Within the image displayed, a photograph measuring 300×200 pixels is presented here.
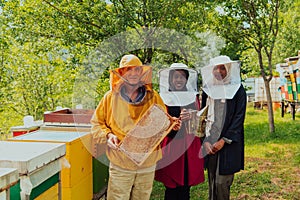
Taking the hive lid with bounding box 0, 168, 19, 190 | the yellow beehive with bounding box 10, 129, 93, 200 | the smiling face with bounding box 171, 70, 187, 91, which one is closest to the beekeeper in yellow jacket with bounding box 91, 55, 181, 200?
the yellow beehive with bounding box 10, 129, 93, 200

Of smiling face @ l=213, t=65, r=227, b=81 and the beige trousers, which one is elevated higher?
smiling face @ l=213, t=65, r=227, b=81

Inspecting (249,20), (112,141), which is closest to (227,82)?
(112,141)

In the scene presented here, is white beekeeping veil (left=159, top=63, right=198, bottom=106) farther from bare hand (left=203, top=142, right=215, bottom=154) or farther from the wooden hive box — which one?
the wooden hive box

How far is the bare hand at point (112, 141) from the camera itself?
6.90 feet

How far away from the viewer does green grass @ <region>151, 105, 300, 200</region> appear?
12.2 ft

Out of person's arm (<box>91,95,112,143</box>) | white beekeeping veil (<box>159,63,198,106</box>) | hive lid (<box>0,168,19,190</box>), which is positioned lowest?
hive lid (<box>0,168,19,190</box>)

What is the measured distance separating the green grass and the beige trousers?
130cm

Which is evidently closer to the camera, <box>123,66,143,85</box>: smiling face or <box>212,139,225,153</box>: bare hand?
<box>123,66,143,85</box>: smiling face

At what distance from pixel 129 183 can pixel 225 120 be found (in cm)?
88

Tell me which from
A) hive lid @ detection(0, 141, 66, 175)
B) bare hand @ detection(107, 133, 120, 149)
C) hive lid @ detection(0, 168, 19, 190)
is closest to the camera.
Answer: hive lid @ detection(0, 168, 19, 190)

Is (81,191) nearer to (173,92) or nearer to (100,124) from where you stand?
(100,124)

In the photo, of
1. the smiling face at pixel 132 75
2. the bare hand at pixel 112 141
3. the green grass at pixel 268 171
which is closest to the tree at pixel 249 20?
the green grass at pixel 268 171

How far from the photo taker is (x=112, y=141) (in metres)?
2.14

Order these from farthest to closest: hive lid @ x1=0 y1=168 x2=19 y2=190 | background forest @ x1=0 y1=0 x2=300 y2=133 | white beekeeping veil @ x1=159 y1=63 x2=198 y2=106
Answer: background forest @ x1=0 y1=0 x2=300 y2=133
white beekeeping veil @ x1=159 y1=63 x2=198 y2=106
hive lid @ x1=0 y1=168 x2=19 y2=190
